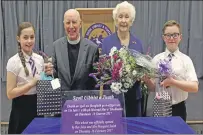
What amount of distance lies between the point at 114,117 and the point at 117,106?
0.06 m

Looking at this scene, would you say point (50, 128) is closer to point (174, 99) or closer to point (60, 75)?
point (60, 75)

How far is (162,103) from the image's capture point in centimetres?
214

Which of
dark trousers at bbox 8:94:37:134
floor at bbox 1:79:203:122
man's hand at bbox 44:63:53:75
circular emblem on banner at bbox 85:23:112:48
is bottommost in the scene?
floor at bbox 1:79:203:122

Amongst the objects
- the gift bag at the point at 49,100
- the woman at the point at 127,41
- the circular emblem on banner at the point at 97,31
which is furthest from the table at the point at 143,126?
the circular emblem on banner at the point at 97,31

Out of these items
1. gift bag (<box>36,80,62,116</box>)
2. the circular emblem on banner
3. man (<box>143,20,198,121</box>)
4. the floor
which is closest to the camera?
gift bag (<box>36,80,62,116</box>)

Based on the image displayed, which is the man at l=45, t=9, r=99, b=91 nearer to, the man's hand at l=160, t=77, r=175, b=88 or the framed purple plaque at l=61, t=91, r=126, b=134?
the man's hand at l=160, t=77, r=175, b=88

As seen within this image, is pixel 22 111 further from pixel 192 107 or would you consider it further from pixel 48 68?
pixel 192 107

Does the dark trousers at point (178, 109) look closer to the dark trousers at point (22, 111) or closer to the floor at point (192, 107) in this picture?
the dark trousers at point (22, 111)

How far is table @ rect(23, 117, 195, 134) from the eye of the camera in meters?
1.84

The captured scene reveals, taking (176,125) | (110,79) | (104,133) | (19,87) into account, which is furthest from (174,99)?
(19,87)

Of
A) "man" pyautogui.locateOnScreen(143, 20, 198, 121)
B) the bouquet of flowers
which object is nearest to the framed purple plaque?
the bouquet of flowers

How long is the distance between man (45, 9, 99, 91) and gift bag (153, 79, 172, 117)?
56 centimetres

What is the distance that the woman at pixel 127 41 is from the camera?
2430mm

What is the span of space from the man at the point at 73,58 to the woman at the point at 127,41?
0.15 metres
